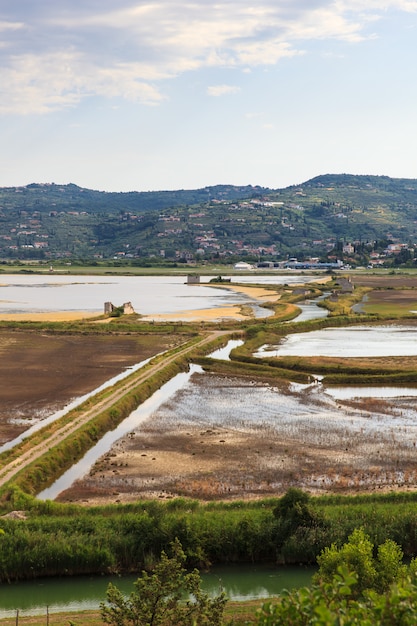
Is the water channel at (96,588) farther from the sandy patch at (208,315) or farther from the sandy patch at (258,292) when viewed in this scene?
the sandy patch at (258,292)

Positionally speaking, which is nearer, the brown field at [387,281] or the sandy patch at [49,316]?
the sandy patch at [49,316]

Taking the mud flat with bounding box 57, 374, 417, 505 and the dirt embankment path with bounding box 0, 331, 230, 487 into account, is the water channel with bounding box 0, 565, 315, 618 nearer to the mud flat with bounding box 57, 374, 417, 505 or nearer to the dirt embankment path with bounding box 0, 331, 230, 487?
the mud flat with bounding box 57, 374, 417, 505

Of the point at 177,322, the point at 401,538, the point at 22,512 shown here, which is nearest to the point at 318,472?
the point at 401,538

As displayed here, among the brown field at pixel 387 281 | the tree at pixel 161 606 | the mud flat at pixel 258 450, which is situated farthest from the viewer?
the brown field at pixel 387 281

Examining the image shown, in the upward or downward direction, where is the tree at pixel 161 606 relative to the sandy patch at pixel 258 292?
downward

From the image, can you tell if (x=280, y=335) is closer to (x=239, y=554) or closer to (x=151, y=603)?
(x=239, y=554)

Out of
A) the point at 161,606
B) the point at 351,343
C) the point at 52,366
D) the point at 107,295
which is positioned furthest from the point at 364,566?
the point at 107,295

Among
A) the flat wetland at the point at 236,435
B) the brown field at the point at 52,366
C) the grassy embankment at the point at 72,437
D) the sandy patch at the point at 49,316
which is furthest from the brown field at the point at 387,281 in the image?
the grassy embankment at the point at 72,437

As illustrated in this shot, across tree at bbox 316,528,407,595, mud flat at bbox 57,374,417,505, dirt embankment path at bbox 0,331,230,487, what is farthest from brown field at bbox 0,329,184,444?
tree at bbox 316,528,407,595

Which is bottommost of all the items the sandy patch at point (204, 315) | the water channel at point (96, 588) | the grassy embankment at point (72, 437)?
the water channel at point (96, 588)
